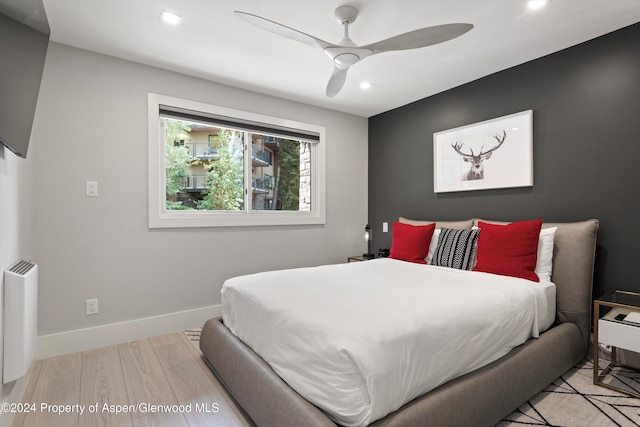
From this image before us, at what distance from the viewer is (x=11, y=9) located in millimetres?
1217

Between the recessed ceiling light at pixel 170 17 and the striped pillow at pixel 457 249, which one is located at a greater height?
the recessed ceiling light at pixel 170 17

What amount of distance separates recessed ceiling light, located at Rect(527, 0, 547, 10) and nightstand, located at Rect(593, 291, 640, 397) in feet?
6.25

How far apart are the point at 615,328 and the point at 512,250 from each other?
735mm

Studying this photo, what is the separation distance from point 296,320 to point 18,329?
4.52 feet

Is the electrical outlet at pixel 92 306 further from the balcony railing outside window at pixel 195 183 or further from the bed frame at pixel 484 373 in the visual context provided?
the balcony railing outside window at pixel 195 183

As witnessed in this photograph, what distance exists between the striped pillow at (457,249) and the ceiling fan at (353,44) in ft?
5.44

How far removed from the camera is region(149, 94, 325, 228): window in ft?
10.1

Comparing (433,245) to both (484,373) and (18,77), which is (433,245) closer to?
(484,373)

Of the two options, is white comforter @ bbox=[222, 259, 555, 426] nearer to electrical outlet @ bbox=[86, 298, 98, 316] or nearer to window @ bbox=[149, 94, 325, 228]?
electrical outlet @ bbox=[86, 298, 98, 316]

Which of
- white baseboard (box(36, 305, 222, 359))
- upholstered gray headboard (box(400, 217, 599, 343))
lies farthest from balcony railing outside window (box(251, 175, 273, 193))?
upholstered gray headboard (box(400, 217, 599, 343))

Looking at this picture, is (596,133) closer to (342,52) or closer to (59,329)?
(342,52)

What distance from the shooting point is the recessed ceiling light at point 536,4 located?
6.71ft

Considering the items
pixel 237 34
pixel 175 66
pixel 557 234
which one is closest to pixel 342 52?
pixel 237 34

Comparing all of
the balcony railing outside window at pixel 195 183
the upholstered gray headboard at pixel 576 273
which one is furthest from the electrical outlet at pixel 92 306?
the upholstered gray headboard at pixel 576 273
